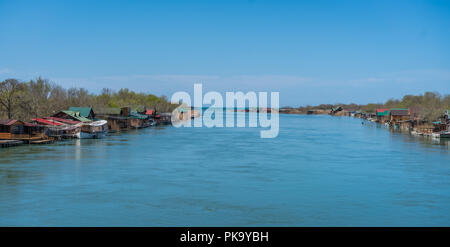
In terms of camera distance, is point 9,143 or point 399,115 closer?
point 9,143

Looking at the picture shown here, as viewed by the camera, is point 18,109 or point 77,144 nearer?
point 77,144

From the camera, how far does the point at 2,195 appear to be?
901 inches

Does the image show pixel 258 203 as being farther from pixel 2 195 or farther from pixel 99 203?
pixel 2 195

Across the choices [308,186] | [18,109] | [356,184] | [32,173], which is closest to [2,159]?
[32,173]

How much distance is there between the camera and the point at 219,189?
25859 millimetres

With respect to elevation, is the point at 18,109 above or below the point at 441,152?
above

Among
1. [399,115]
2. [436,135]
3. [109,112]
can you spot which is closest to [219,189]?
[436,135]

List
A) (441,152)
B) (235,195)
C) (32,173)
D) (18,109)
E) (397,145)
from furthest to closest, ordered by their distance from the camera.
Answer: (18,109)
(397,145)
(441,152)
(32,173)
(235,195)

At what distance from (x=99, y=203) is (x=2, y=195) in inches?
212

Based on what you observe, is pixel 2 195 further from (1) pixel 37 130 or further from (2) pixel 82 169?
(1) pixel 37 130

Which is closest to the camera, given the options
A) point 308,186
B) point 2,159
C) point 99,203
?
point 99,203

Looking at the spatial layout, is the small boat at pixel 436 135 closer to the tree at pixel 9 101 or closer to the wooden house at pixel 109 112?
the wooden house at pixel 109 112

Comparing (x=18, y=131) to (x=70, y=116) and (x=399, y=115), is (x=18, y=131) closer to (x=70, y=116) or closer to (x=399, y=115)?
(x=70, y=116)
